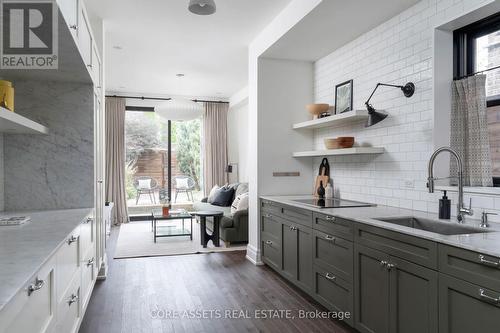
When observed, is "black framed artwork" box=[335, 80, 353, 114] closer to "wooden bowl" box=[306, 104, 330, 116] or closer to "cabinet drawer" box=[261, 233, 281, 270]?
"wooden bowl" box=[306, 104, 330, 116]

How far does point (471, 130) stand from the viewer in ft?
8.98

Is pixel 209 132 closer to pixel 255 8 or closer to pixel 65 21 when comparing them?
pixel 255 8

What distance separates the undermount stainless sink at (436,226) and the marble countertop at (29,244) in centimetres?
210

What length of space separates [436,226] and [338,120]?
5.38 feet

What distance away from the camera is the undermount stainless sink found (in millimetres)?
2336

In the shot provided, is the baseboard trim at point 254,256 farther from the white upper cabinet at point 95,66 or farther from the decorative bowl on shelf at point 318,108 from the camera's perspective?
the white upper cabinet at point 95,66

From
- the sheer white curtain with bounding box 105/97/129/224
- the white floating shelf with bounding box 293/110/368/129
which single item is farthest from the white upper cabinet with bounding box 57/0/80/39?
the sheer white curtain with bounding box 105/97/129/224

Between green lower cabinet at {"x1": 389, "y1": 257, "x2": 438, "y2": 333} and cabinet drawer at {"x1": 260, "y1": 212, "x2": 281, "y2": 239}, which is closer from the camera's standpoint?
green lower cabinet at {"x1": 389, "y1": 257, "x2": 438, "y2": 333}

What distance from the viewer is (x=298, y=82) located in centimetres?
489

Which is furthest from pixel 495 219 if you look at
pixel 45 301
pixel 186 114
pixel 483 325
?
pixel 186 114

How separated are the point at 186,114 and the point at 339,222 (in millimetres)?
4164

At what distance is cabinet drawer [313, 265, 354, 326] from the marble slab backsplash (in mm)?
2090

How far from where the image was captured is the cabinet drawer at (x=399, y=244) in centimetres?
201

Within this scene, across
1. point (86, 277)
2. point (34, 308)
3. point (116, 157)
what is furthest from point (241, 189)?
point (34, 308)
